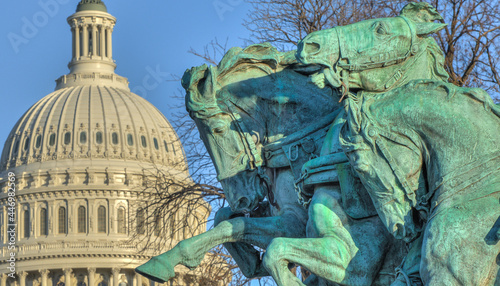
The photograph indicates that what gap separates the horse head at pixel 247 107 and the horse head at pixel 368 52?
32 cm

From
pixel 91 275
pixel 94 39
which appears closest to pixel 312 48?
pixel 91 275

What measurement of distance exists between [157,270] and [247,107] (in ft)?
3.13

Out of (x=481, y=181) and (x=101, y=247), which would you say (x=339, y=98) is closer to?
(x=481, y=181)

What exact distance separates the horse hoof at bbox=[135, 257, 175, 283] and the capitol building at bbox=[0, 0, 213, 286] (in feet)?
278

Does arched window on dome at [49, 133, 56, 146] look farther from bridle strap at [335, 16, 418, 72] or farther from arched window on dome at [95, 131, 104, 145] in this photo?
bridle strap at [335, 16, 418, 72]

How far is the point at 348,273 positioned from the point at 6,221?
9102cm

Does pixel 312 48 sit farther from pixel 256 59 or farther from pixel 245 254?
pixel 245 254

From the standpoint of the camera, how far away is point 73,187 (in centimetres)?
9319

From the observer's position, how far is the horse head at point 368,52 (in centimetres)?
545

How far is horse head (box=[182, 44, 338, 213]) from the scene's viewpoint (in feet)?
19.1

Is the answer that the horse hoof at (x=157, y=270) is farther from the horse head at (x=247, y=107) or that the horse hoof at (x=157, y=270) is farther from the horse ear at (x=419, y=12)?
the horse ear at (x=419, y=12)

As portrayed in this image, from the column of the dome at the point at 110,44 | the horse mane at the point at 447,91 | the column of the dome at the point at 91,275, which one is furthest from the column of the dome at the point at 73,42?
the horse mane at the point at 447,91

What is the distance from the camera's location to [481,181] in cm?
501

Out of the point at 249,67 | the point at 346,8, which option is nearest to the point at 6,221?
the point at 346,8
